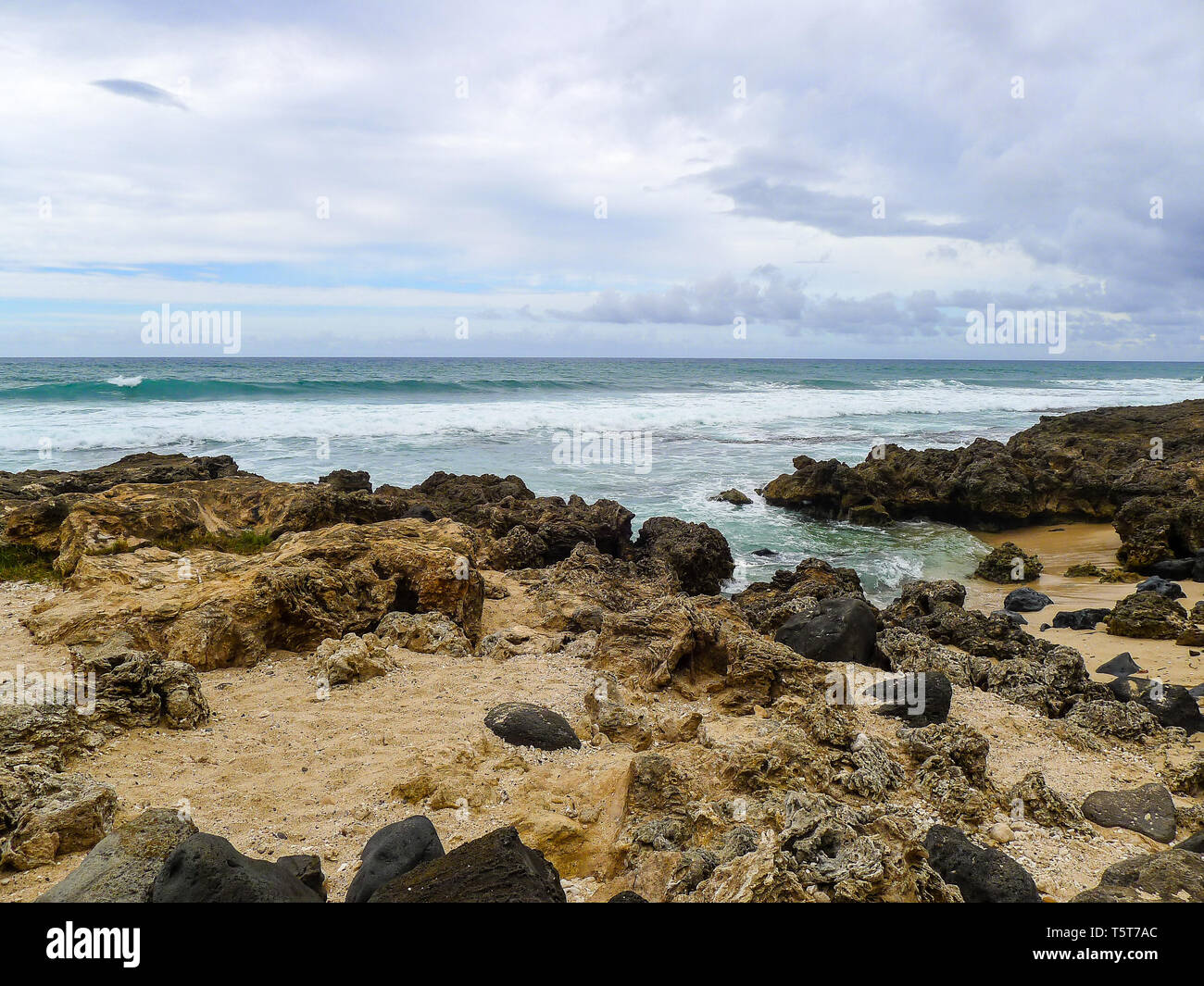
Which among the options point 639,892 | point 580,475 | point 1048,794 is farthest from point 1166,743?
point 580,475

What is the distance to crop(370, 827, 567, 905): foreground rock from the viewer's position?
270 centimetres

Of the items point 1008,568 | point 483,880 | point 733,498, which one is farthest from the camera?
point 733,498

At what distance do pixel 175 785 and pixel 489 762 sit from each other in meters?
1.73

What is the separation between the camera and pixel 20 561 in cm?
843

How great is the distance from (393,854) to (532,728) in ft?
5.67

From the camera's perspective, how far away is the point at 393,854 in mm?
3240

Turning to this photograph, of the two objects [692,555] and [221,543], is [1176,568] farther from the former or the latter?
[221,543]

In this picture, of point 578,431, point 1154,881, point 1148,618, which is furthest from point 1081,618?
point 578,431

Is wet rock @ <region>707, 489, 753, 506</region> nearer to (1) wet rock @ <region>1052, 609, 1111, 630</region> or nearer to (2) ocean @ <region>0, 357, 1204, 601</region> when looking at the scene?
(2) ocean @ <region>0, 357, 1204, 601</region>

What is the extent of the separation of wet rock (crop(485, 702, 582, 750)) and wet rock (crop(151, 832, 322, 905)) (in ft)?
6.65

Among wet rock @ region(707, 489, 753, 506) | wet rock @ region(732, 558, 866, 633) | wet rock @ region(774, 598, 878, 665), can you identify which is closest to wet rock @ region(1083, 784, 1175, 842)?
wet rock @ region(774, 598, 878, 665)

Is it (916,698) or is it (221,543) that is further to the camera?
(221,543)

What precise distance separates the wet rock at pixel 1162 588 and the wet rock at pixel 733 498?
834 centimetres
